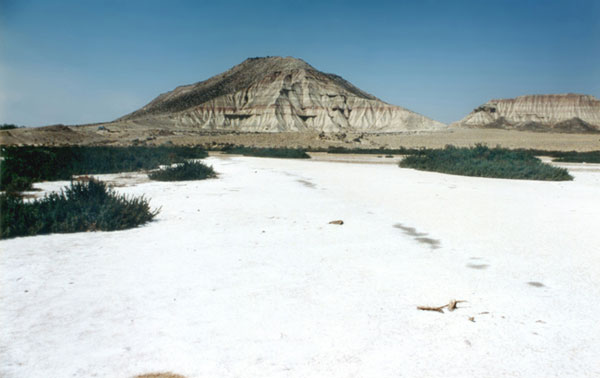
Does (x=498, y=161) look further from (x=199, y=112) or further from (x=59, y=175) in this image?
(x=199, y=112)

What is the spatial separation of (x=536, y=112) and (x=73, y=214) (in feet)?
553

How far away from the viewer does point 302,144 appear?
53438mm

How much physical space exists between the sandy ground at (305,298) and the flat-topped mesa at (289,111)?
9546 centimetres

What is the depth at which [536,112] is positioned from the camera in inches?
5984

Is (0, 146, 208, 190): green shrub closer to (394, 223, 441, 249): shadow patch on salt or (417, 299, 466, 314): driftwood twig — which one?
(394, 223, 441, 249): shadow patch on salt

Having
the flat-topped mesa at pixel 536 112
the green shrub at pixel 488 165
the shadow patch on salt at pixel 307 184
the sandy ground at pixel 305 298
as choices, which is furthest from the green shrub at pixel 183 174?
the flat-topped mesa at pixel 536 112

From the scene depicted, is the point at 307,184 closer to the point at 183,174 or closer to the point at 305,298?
the point at 183,174

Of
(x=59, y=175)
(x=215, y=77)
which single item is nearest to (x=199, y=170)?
(x=59, y=175)

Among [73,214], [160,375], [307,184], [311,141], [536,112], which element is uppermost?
[536,112]

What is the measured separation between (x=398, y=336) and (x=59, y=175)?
15.3 metres

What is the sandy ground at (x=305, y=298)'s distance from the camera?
3285 mm

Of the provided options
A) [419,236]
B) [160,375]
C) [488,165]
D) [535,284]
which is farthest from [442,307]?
[488,165]

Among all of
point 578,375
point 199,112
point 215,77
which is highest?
point 215,77

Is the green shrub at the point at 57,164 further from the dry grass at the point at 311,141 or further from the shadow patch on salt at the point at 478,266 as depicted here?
the dry grass at the point at 311,141
